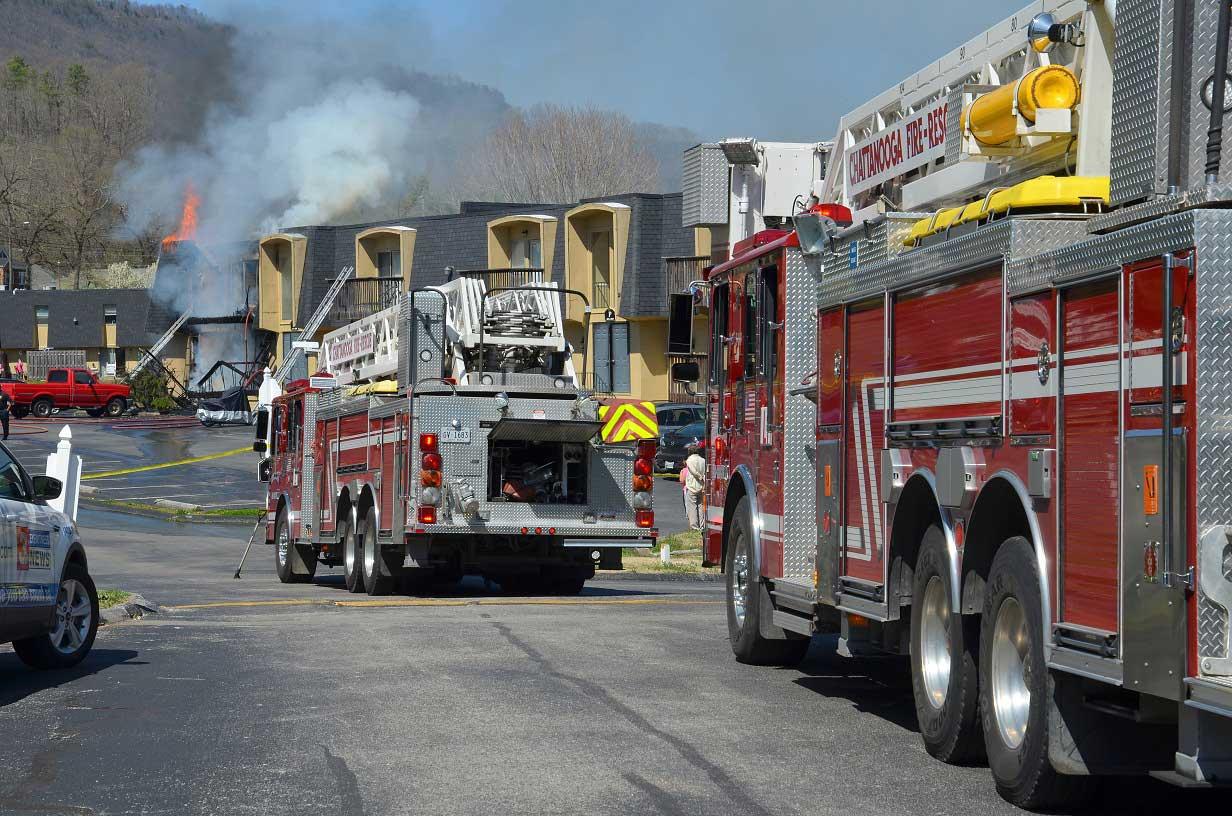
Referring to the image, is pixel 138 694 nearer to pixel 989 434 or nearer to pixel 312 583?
pixel 989 434

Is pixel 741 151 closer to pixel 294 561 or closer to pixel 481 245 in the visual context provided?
pixel 294 561

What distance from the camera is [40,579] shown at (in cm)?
1107

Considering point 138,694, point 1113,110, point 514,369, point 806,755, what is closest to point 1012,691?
point 806,755

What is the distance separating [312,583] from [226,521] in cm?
1247

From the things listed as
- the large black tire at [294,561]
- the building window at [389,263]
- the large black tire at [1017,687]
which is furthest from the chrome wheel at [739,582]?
the building window at [389,263]

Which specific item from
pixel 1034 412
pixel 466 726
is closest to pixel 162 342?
pixel 466 726

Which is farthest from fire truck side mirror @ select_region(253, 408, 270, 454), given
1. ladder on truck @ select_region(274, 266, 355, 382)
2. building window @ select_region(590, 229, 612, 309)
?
ladder on truck @ select_region(274, 266, 355, 382)

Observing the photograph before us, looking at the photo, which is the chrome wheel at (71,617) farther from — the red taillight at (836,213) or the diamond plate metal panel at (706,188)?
the diamond plate metal panel at (706,188)

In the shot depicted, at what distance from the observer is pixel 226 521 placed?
3462 centimetres

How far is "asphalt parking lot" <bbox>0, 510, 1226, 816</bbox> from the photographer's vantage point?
7551 millimetres

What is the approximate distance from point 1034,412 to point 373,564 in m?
13.1

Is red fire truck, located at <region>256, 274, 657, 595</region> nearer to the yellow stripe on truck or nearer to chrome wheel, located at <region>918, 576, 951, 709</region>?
the yellow stripe on truck

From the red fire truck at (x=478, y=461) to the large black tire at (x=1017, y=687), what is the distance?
427 inches

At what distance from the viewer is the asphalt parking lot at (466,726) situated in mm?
7551
